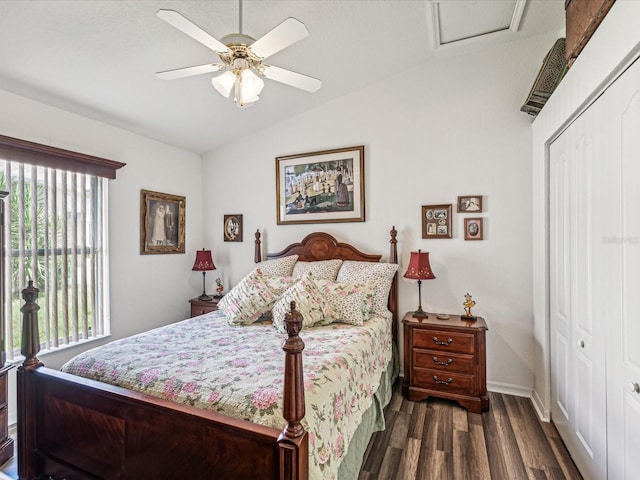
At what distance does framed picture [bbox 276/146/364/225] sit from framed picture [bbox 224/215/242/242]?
558mm

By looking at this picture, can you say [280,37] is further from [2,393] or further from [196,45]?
[2,393]

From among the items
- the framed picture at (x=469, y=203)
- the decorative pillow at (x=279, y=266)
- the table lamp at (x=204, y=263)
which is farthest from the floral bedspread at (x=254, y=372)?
the framed picture at (x=469, y=203)

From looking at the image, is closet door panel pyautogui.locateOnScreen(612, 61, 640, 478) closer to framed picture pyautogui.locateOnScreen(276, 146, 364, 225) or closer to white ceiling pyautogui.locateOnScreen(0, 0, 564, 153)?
white ceiling pyautogui.locateOnScreen(0, 0, 564, 153)

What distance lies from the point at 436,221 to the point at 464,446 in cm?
182

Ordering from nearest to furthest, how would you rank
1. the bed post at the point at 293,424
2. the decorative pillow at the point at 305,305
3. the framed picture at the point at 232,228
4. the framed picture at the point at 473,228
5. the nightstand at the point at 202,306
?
1. the bed post at the point at 293,424
2. the decorative pillow at the point at 305,305
3. the framed picture at the point at 473,228
4. the nightstand at the point at 202,306
5. the framed picture at the point at 232,228

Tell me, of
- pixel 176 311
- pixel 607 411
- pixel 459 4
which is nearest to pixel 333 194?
pixel 459 4

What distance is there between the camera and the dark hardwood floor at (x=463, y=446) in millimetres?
1881

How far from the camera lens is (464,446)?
212 centimetres

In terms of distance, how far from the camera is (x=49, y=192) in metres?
2.61

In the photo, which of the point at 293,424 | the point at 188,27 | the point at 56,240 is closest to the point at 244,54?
the point at 188,27

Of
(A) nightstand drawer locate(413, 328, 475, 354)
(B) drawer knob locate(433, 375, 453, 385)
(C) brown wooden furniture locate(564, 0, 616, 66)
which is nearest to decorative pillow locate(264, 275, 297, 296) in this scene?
(A) nightstand drawer locate(413, 328, 475, 354)

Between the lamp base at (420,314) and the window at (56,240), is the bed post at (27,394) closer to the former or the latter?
the window at (56,240)

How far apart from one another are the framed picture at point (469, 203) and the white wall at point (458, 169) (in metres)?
0.05

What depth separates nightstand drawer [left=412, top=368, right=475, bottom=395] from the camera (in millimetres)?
2588
